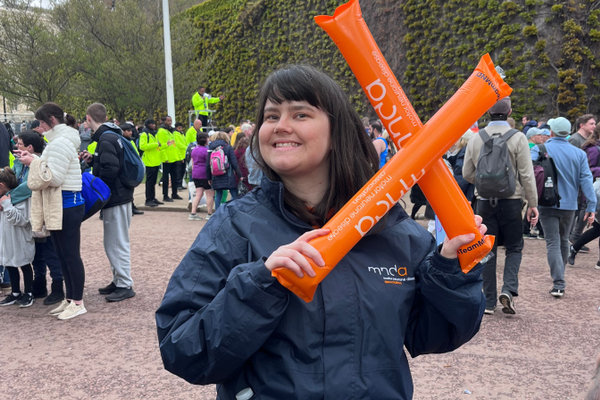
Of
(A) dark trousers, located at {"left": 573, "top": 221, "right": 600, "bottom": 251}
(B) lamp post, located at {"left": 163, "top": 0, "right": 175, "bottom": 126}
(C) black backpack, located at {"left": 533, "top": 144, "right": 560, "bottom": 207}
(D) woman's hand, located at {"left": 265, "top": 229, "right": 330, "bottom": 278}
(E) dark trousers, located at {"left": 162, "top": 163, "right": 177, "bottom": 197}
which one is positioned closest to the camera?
(D) woman's hand, located at {"left": 265, "top": 229, "right": 330, "bottom": 278}

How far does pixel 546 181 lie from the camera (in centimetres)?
587

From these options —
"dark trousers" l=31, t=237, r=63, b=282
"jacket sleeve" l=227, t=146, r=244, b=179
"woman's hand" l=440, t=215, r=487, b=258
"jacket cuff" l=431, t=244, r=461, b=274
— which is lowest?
"dark trousers" l=31, t=237, r=63, b=282

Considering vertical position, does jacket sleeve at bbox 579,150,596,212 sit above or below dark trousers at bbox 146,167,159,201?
above

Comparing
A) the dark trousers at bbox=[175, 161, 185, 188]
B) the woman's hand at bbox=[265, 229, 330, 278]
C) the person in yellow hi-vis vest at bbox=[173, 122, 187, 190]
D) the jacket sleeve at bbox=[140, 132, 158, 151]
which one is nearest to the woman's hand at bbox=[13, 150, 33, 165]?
the woman's hand at bbox=[265, 229, 330, 278]

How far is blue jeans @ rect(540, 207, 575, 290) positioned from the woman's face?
5144mm

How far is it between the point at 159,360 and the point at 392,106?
3.60 m

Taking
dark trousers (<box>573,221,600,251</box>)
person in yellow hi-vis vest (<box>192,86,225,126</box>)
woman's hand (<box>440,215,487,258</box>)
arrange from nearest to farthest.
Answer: woman's hand (<box>440,215,487,258</box>) < dark trousers (<box>573,221,600,251</box>) < person in yellow hi-vis vest (<box>192,86,225,126</box>)

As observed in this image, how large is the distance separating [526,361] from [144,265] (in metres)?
5.04

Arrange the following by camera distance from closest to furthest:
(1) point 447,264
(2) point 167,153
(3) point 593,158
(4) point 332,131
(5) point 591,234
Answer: (1) point 447,264 → (4) point 332,131 → (5) point 591,234 → (3) point 593,158 → (2) point 167,153

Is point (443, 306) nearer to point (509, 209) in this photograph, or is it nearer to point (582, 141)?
point (509, 209)

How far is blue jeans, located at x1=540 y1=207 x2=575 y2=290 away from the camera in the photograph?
19.4 ft

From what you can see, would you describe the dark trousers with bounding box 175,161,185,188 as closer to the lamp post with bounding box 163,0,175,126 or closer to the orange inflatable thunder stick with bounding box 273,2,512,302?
the lamp post with bounding box 163,0,175,126

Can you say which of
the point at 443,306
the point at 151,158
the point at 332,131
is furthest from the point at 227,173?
the point at 443,306

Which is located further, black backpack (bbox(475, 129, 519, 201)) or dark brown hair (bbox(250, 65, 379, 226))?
black backpack (bbox(475, 129, 519, 201))
